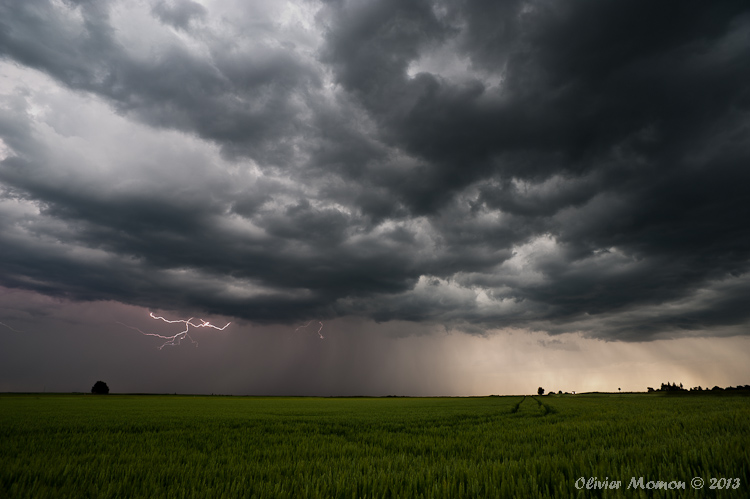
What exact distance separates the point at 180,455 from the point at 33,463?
2.59 m

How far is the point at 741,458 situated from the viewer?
4.34 meters

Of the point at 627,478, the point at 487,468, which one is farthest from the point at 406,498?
the point at 627,478

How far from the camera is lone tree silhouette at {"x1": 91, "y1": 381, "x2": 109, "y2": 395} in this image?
150 m

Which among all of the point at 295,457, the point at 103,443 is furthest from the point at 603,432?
the point at 103,443

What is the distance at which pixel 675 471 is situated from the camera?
4.12m

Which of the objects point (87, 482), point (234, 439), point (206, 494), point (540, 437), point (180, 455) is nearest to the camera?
point (206, 494)

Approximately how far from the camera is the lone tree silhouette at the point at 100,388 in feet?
490

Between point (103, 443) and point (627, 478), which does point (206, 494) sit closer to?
point (627, 478)

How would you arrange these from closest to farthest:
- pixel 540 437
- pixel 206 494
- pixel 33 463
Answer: pixel 206 494 < pixel 33 463 < pixel 540 437

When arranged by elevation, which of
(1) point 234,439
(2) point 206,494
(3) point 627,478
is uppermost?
(3) point 627,478

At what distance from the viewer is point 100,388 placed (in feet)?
493

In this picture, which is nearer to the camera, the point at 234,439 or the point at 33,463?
the point at 33,463

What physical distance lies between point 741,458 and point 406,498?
426cm

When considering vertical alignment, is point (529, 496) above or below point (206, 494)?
above
